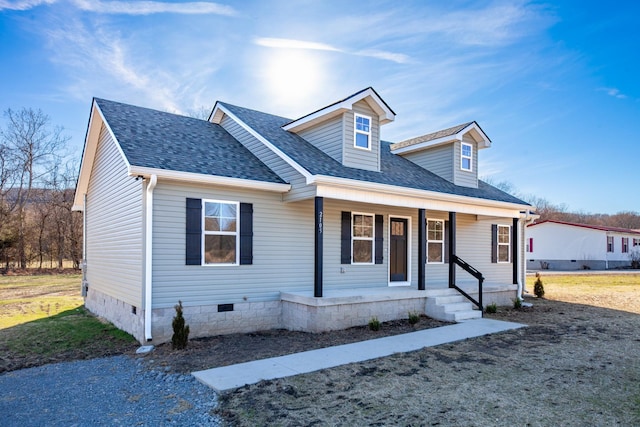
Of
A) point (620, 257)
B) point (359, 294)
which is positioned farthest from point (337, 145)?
point (620, 257)

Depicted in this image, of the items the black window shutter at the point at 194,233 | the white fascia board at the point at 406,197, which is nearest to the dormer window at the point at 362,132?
the white fascia board at the point at 406,197

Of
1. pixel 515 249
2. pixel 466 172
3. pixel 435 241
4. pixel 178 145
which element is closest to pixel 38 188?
pixel 178 145

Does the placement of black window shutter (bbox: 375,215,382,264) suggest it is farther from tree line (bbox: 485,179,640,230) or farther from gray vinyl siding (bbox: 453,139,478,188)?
tree line (bbox: 485,179,640,230)

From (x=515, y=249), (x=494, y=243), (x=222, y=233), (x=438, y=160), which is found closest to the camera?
(x=222, y=233)

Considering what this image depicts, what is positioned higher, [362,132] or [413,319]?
[362,132]

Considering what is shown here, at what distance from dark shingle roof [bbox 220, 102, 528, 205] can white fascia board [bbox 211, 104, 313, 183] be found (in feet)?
0.39

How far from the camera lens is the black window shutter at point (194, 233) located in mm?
8188

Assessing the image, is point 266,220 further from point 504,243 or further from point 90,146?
point 504,243

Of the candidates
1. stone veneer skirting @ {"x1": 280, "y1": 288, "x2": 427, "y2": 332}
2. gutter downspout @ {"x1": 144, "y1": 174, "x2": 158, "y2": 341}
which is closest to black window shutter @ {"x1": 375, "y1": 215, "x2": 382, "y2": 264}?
stone veneer skirting @ {"x1": 280, "y1": 288, "x2": 427, "y2": 332}

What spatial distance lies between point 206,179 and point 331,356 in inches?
166

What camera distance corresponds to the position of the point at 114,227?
984 centimetres

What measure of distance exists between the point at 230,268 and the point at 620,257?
38.2 meters

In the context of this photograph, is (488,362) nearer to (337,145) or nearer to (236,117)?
(337,145)

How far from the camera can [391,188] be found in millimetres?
9984
